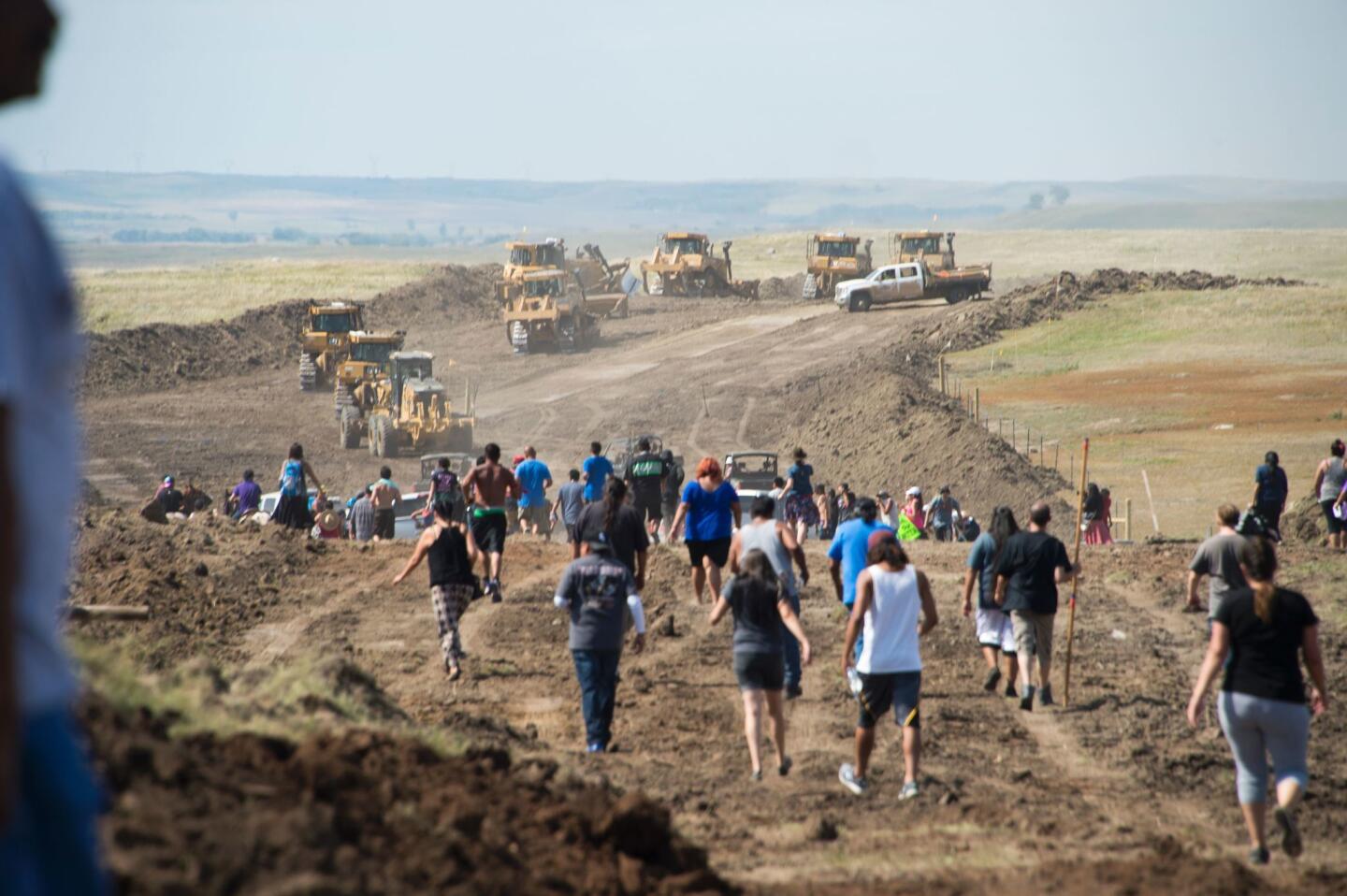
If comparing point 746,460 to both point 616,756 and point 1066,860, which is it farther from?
point 1066,860

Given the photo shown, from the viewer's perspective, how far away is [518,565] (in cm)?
1950

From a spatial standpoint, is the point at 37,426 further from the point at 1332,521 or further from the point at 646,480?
the point at 1332,521

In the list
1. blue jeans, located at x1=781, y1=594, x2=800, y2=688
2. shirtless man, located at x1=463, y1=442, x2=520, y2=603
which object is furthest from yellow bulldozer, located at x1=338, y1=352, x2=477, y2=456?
blue jeans, located at x1=781, y1=594, x2=800, y2=688

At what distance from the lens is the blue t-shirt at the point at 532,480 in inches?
795

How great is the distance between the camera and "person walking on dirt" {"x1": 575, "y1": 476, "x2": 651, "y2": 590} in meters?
13.5

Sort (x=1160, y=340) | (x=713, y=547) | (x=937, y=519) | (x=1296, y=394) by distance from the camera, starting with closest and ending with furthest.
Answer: (x=713, y=547) < (x=937, y=519) < (x=1296, y=394) < (x=1160, y=340)

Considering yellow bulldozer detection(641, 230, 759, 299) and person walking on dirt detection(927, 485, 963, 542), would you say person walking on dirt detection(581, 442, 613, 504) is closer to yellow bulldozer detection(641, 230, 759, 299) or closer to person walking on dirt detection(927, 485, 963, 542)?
person walking on dirt detection(927, 485, 963, 542)

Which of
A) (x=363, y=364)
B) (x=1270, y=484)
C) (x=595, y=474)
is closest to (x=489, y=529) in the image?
(x=595, y=474)

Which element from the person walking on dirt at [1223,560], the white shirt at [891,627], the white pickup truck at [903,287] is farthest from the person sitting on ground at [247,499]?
the white pickup truck at [903,287]

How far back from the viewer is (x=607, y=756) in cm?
1064

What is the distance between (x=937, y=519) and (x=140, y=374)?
3323 cm

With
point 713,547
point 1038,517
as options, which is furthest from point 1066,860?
point 713,547

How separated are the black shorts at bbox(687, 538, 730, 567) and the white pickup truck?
40.1 m

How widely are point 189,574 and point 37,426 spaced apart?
1659 centimetres
